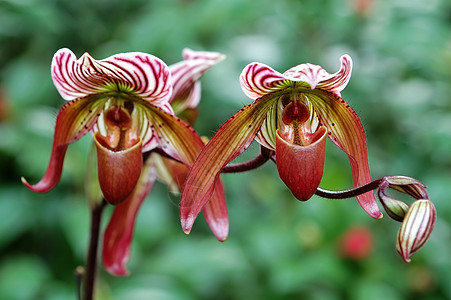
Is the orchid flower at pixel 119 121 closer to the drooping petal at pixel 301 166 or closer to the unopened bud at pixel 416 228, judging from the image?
the drooping petal at pixel 301 166

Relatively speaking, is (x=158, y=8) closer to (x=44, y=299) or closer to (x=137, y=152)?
(x=44, y=299)

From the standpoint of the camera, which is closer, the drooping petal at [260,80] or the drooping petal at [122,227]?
the drooping petal at [260,80]

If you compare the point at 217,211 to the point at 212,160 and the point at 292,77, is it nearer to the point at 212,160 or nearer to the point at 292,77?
the point at 212,160

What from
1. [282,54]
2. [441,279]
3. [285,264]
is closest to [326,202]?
[285,264]

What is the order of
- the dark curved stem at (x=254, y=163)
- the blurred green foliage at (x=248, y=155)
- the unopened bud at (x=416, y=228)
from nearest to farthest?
the unopened bud at (x=416, y=228), the dark curved stem at (x=254, y=163), the blurred green foliage at (x=248, y=155)

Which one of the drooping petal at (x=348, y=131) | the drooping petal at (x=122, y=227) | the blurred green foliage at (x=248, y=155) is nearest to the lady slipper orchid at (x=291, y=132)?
the drooping petal at (x=348, y=131)

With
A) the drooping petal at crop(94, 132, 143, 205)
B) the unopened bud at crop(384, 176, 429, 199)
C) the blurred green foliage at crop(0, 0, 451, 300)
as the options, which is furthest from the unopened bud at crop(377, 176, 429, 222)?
the blurred green foliage at crop(0, 0, 451, 300)
